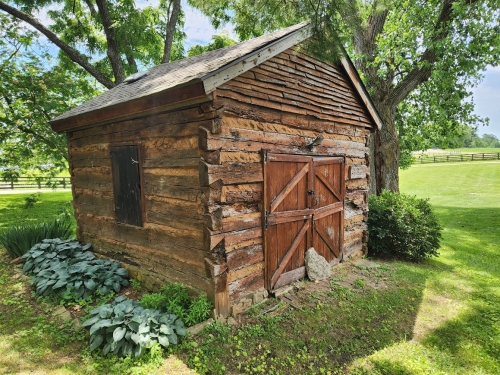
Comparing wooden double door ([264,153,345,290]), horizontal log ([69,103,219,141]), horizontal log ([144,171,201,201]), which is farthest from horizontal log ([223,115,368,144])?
horizontal log ([144,171,201,201])

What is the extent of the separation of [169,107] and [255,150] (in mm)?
1512

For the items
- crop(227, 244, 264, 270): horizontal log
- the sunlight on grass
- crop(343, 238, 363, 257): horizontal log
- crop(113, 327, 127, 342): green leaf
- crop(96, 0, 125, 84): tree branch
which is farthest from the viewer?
crop(96, 0, 125, 84): tree branch

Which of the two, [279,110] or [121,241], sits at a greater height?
[279,110]

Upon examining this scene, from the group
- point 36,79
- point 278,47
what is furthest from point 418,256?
point 36,79

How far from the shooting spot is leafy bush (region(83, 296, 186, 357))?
11.4 ft

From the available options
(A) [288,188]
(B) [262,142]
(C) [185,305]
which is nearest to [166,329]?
(C) [185,305]

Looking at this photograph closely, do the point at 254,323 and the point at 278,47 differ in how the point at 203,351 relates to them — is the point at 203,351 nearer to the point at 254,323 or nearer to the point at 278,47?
the point at 254,323

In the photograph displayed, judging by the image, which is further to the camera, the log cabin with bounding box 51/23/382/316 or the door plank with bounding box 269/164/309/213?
the door plank with bounding box 269/164/309/213

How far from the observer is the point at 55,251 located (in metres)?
6.36

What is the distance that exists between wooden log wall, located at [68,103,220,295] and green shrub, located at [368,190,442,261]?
5589 mm

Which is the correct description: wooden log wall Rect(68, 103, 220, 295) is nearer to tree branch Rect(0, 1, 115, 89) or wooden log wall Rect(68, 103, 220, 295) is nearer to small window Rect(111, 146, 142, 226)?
small window Rect(111, 146, 142, 226)

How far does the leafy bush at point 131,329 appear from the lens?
3477mm

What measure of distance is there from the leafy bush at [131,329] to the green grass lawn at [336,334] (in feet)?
0.46

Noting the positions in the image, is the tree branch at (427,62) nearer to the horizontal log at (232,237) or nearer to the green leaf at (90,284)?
the horizontal log at (232,237)
